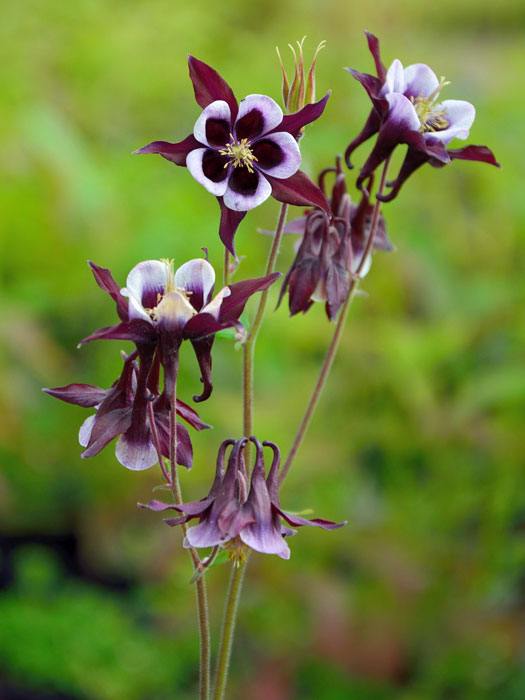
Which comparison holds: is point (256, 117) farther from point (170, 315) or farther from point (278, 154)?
point (170, 315)

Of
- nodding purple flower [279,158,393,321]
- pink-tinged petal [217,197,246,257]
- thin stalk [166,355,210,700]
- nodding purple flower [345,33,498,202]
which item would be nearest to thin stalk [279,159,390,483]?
nodding purple flower [279,158,393,321]

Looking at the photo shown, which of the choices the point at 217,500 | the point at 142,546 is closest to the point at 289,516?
the point at 217,500

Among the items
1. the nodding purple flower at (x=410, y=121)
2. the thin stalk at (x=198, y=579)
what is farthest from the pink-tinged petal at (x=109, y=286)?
the nodding purple flower at (x=410, y=121)

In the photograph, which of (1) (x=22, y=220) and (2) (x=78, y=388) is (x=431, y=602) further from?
(1) (x=22, y=220)

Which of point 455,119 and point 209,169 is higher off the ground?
point 455,119

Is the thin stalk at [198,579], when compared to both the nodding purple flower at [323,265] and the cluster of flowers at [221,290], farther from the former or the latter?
the nodding purple flower at [323,265]

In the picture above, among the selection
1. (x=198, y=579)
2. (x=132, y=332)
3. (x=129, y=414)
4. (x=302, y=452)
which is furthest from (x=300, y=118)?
(x=302, y=452)
